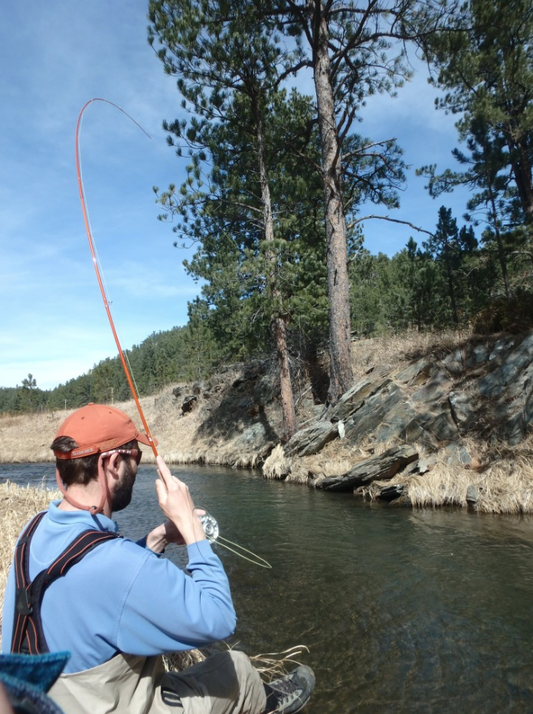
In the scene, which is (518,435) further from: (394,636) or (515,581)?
(394,636)

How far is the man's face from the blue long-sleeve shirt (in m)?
0.33

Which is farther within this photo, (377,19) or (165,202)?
(165,202)

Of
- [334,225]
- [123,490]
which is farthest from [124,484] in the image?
[334,225]

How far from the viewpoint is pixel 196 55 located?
46.3 ft

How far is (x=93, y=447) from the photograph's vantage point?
6.87 feet

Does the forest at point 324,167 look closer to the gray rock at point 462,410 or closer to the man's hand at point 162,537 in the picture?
the gray rock at point 462,410

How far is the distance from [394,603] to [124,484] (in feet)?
14.0

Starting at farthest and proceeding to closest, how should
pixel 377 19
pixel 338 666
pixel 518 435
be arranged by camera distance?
pixel 377 19 → pixel 518 435 → pixel 338 666

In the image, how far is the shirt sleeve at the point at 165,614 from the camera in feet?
5.93

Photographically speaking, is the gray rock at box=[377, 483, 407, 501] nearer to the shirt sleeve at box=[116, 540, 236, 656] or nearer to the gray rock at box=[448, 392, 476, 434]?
the gray rock at box=[448, 392, 476, 434]

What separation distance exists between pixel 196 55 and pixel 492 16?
304 inches

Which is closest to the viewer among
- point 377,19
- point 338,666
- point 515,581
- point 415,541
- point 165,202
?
point 338,666

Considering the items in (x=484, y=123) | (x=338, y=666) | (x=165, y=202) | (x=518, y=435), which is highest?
(x=484, y=123)

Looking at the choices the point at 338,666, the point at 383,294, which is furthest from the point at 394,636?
the point at 383,294
